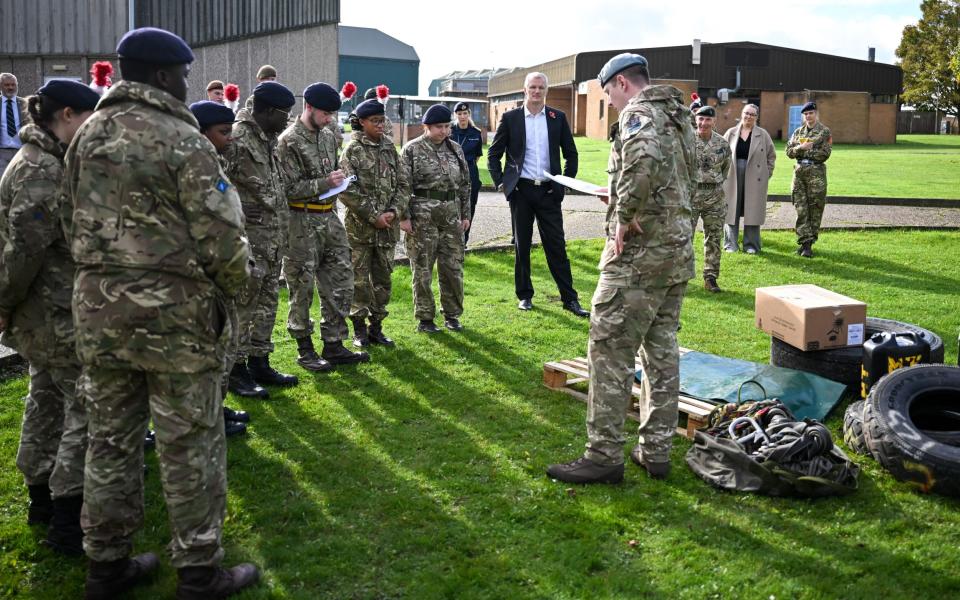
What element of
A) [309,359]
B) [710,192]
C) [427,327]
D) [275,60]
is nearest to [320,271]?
[309,359]

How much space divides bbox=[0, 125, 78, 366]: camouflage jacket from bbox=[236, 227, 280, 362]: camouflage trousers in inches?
68.6

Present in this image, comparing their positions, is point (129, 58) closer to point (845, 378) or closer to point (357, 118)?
point (357, 118)

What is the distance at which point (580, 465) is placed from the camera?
17.0 ft

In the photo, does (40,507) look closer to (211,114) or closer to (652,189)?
(211,114)

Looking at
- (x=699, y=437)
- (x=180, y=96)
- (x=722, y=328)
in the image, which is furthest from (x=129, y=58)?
(x=722, y=328)

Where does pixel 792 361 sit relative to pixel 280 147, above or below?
below

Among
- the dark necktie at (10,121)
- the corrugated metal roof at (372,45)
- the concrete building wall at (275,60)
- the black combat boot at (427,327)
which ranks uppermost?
the corrugated metal roof at (372,45)

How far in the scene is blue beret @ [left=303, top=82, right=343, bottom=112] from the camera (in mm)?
6926

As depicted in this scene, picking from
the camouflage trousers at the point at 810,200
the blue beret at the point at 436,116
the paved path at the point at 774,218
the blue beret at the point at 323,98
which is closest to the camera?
the blue beret at the point at 323,98

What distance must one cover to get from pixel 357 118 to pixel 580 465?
4143 millimetres

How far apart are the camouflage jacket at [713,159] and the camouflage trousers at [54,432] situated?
28.2 feet

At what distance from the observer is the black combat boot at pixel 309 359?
7.44 metres

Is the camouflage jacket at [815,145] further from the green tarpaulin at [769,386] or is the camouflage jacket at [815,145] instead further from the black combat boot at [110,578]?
the black combat boot at [110,578]

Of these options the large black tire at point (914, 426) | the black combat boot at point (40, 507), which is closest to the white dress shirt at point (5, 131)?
the black combat boot at point (40, 507)
